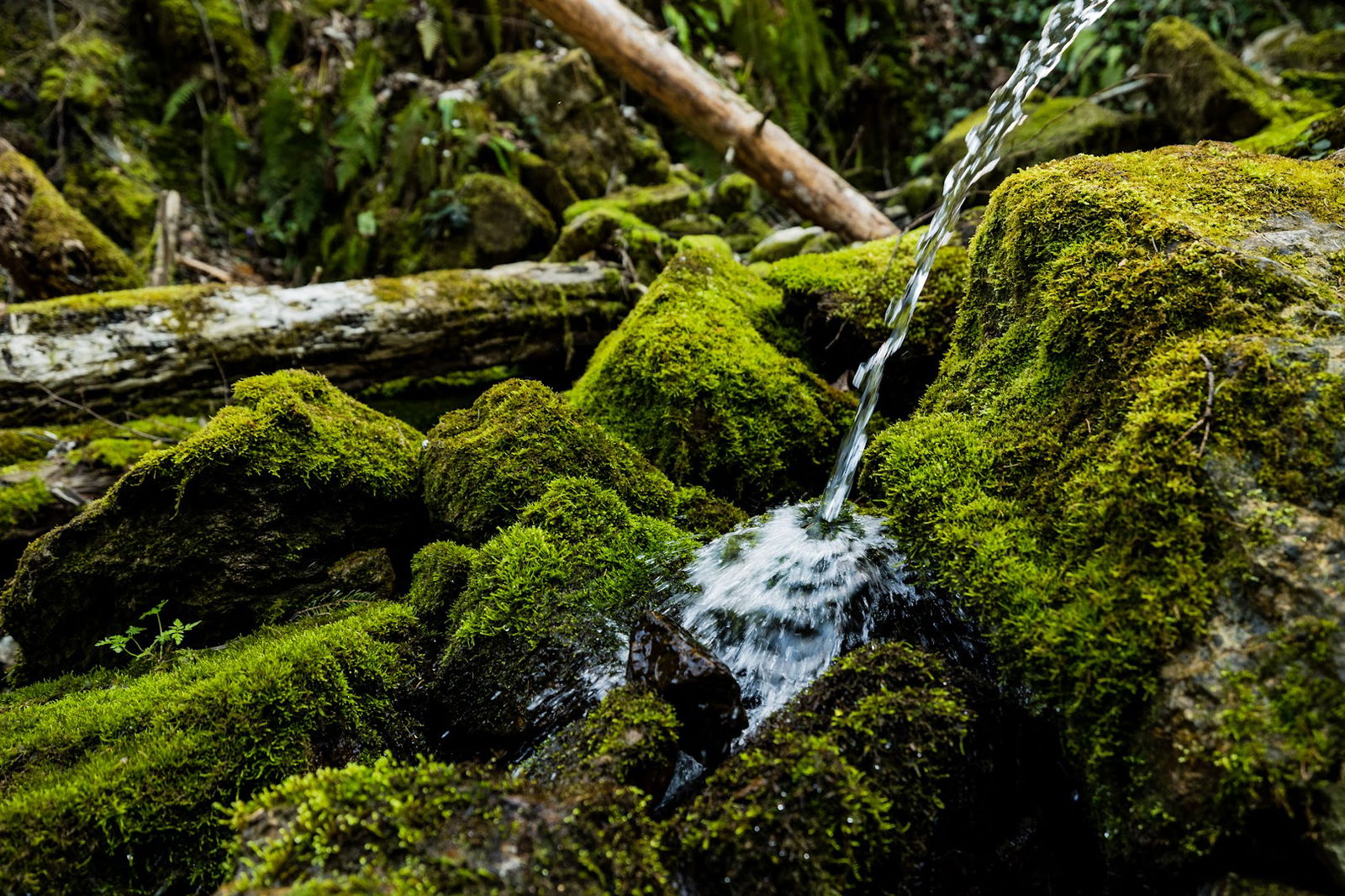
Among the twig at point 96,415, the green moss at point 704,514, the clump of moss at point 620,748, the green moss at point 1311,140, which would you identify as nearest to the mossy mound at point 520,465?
the green moss at point 704,514

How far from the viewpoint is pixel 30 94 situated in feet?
27.3

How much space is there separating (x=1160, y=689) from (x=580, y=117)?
863 cm

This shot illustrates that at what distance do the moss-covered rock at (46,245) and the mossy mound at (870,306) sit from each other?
6310 millimetres

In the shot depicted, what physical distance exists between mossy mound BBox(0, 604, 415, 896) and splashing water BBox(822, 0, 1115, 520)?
6.00ft

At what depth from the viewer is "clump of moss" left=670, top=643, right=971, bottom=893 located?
1.40 metres

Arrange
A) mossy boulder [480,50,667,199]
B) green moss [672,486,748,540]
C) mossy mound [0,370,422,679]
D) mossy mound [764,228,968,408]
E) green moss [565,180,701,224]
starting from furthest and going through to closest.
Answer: mossy boulder [480,50,667,199] → green moss [565,180,701,224] → mossy mound [764,228,968,408] → green moss [672,486,748,540] → mossy mound [0,370,422,679]

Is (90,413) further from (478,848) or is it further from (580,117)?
(580,117)

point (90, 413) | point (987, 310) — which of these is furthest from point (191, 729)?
point (90, 413)

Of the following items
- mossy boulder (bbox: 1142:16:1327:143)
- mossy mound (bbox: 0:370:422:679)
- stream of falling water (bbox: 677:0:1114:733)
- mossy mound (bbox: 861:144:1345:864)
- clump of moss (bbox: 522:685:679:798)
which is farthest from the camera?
mossy boulder (bbox: 1142:16:1327:143)

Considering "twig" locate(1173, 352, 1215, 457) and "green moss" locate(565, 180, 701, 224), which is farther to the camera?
"green moss" locate(565, 180, 701, 224)

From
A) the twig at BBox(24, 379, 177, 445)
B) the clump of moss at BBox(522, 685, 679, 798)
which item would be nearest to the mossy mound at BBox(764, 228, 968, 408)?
the clump of moss at BBox(522, 685, 679, 798)

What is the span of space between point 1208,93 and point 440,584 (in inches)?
288

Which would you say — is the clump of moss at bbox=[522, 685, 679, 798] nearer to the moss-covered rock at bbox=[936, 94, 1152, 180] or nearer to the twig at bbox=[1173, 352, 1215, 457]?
the twig at bbox=[1173, 352, 1215, 457]

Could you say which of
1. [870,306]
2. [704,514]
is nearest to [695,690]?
[704,514]
